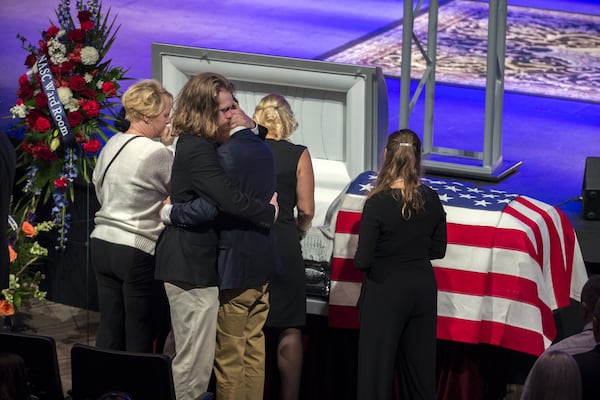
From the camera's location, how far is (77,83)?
6.61 m

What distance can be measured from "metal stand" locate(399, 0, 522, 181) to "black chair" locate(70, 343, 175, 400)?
3300 millimetres

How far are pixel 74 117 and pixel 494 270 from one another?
8.46 feet

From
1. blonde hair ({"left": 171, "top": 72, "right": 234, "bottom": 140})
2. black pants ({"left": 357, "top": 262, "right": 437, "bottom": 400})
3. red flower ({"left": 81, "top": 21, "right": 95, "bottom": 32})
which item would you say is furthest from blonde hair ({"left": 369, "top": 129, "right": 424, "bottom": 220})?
red flower ({"left": 81, "top": 21, "right": 95, "bottom": 32})

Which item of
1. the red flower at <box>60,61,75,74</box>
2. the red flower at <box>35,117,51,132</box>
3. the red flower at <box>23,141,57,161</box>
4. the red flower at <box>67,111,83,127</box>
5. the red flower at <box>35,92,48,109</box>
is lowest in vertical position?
the red flower at <box>23,141,57,161</box>

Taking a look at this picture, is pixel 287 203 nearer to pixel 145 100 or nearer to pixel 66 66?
pixel 145 100

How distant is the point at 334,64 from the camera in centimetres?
624

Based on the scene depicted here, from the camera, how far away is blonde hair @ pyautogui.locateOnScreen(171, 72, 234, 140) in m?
4.89

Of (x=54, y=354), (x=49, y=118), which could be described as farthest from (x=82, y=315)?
(x=54, y=354)

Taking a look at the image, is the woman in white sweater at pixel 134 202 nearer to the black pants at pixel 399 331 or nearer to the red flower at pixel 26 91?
the black pants at pixel 399 331

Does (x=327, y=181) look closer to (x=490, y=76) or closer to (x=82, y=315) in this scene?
(x=490, y=76)

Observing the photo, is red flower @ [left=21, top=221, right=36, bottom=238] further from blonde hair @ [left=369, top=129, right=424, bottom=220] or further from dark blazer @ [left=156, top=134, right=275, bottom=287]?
blonde hair @ [left=369, top=129, right=424, bottom=220]

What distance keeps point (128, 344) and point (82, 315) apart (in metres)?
1.84

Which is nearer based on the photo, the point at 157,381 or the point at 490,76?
the point at 157,381

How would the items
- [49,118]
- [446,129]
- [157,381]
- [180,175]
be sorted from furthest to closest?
[446,129], [49,118], [180,175], [157,381]
